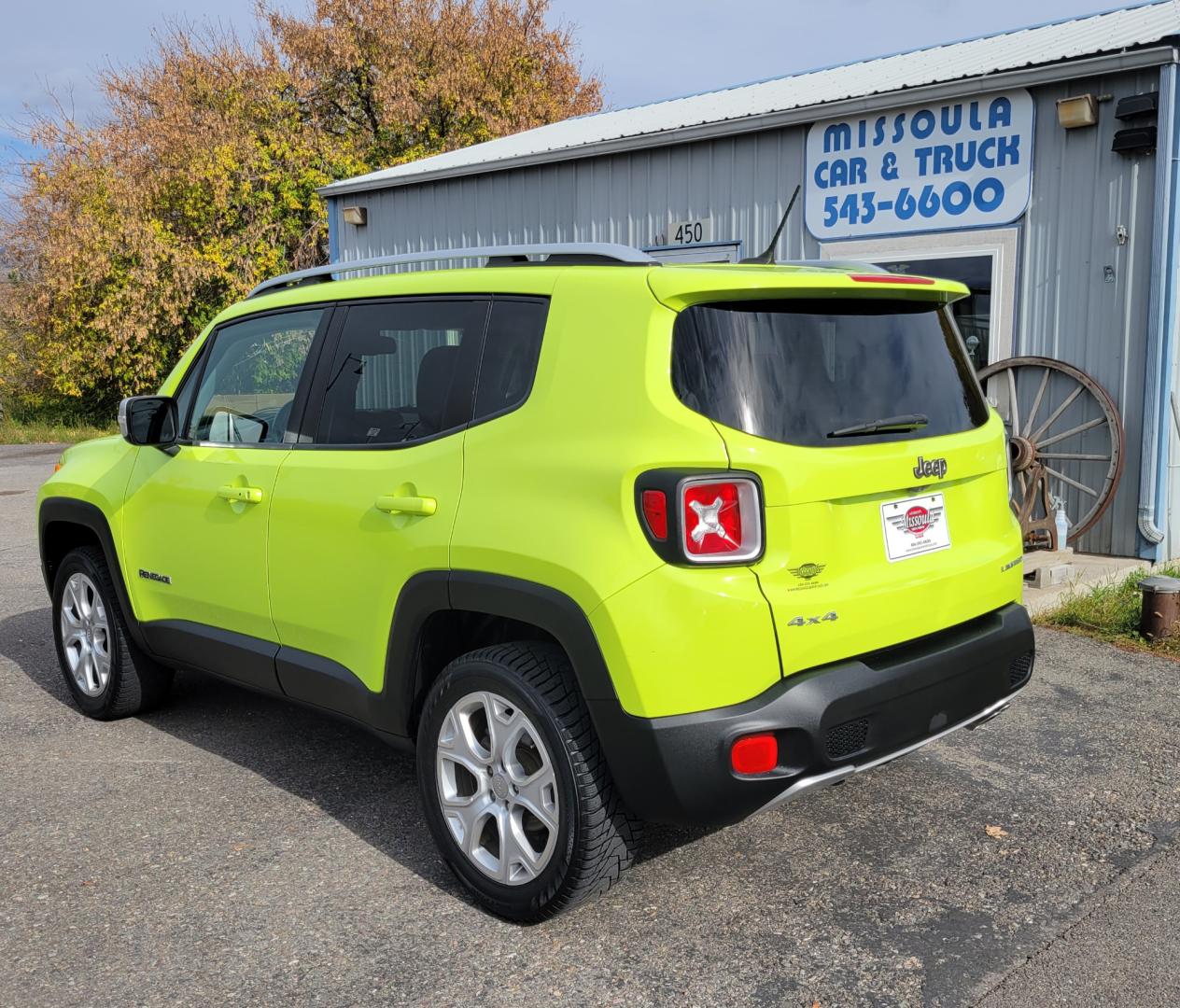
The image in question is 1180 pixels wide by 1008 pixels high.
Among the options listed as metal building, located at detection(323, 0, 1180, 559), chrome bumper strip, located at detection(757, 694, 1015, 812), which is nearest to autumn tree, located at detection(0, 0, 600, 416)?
metal building, located at detection(323, 0, 1180, 559)

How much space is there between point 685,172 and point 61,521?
6.62 metres

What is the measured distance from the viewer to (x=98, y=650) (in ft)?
16.8

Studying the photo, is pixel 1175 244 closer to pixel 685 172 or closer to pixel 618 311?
pixel 685 172

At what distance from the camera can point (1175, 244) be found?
7.45m

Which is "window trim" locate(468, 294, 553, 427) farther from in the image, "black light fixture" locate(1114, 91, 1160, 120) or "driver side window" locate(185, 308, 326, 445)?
"black light fixture" locate(1114, 91, 1160, 120)

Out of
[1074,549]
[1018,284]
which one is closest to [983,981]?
[1074,549]

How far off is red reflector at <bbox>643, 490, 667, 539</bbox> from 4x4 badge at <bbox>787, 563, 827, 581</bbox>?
35cm

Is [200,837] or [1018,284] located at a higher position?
[1018,284]

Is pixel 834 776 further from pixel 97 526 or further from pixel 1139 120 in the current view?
pixel 1139 120

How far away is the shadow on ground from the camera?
3.81 m

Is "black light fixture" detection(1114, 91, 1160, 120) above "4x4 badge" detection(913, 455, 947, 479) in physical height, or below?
above

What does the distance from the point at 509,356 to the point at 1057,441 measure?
231 inches

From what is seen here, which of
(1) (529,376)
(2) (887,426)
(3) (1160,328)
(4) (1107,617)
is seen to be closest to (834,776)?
(2) (887,426)

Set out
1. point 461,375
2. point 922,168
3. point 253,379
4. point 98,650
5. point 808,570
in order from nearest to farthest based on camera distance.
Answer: point 808,570, point 461,375, point 253,379, point 98,650, point 922,168
